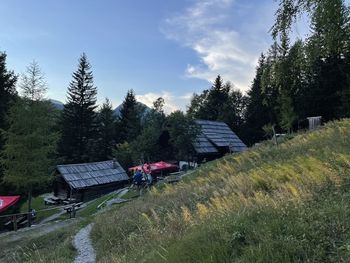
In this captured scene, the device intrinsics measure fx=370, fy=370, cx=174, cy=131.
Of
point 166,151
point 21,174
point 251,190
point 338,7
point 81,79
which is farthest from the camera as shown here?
point 81,79

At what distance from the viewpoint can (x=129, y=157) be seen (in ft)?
170

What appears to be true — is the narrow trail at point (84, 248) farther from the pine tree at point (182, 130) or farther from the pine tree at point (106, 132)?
the pine tree at point (106, 132)

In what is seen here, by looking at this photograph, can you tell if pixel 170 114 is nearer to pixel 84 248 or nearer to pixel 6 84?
pixel 6 84

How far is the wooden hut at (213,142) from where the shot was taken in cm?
4508

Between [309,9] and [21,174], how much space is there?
924 inches

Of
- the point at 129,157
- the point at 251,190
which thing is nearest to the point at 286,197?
the point at 251,190

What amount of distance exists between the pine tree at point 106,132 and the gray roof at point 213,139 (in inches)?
653

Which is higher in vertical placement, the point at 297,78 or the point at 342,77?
the point at 342,77

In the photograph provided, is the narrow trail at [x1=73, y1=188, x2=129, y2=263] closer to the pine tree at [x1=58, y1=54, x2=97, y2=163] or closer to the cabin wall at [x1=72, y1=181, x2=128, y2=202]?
the cabin wall at [x1=72, y1=181, x2=128, y2=202]

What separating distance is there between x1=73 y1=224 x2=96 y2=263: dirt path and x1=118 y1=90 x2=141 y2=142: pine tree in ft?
159

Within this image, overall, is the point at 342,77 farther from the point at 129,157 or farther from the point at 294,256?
the point at 294,256

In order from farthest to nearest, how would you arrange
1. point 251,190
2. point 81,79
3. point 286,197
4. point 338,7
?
point 81,79 → point 251,190 → point 338,7 → point 286,197

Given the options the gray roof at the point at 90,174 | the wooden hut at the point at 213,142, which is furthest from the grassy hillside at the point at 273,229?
the wooden hut at the point at 213,142

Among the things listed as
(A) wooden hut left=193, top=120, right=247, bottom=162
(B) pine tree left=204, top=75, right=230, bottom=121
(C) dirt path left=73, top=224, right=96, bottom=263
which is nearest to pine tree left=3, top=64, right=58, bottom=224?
(C) dirt path left=73, top=224, right=96, bottom=263
